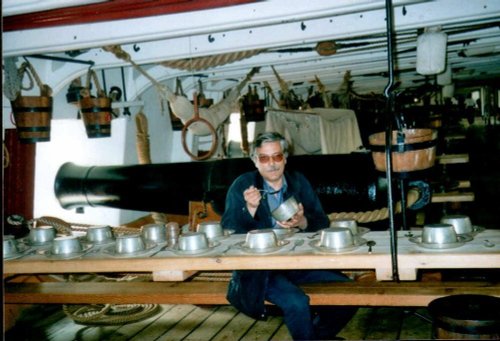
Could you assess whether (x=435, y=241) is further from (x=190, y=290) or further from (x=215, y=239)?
(x=190, y=290)

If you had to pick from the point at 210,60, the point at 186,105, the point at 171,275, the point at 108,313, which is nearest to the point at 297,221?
the point at 171,275

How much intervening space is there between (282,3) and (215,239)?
1.98 meters

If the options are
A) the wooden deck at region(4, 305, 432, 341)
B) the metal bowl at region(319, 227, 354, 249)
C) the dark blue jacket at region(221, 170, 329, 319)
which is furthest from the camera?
the wooden deck at region(4, 305, 432, 341)

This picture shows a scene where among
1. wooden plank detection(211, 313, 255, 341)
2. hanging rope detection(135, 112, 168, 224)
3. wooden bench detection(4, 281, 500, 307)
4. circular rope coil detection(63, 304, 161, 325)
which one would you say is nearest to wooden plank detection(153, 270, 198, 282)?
wooden bench detection(4, 281, 500, 307)

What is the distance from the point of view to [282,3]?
12.5 feet

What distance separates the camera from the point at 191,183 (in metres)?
6.52

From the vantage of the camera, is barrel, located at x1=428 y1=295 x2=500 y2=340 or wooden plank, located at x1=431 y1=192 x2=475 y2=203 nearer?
barrel, located at x1=428 y1=295 x2=500 y2=340

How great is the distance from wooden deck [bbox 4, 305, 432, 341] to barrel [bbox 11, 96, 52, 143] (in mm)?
2063

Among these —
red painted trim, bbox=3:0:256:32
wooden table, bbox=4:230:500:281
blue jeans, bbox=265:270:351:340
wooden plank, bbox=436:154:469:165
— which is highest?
red painted trim, bbox=3:0:256:32

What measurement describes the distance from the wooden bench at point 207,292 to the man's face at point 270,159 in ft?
3.13

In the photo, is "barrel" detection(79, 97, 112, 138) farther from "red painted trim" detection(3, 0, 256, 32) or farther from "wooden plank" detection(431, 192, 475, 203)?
"wooden plank" detection(431, 192, 475, 203)

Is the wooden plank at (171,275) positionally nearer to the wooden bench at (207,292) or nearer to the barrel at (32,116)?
the wooden bench at (207,292)

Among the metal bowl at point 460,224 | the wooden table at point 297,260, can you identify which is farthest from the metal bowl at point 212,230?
the metal bowl at point 460,224

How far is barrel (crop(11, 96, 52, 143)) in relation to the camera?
5.14 meters
